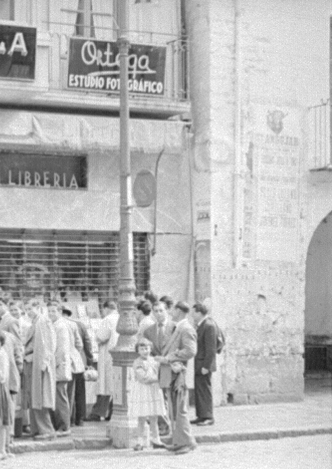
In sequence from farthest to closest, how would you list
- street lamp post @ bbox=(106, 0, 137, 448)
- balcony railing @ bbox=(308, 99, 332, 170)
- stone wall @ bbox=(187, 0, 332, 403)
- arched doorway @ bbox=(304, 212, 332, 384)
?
arched doorway @ bbox=(304, 212, 332, 384)
balcony railing @ bbox=(308, 99, 332, 170)
stone wall @ bbox=(187, 0, 332, 403)
street lamp post @ bbox=(106, 0, 137, 448)

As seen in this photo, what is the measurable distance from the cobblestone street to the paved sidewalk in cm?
30

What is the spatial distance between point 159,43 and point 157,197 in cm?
257

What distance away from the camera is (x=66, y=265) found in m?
22.4

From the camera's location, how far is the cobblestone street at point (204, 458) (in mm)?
16297

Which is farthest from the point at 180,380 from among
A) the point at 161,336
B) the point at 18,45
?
the point at 18,45

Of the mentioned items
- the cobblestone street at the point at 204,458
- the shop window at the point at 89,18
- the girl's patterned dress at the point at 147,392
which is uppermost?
the shop window at the point at 89,18

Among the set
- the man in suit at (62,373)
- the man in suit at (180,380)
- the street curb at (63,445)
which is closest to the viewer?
the man in suit at (180,380)

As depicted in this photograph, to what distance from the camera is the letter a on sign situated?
2064cm

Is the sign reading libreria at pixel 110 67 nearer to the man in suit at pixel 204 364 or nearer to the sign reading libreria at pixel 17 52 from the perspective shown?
the sign reading libreria at pixel 17 52

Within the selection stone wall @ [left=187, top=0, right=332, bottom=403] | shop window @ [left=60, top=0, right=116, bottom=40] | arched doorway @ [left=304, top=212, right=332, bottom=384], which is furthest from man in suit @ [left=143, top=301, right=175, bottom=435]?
arched doorway @ [left=304, top=212, right=332, bottom=384]

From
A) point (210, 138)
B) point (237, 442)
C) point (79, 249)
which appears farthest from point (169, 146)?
point (237, 442)

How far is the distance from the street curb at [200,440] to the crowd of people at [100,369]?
33 cm

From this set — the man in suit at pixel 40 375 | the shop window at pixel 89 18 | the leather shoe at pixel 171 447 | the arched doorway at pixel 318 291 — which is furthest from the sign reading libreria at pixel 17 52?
the arched doorway at pixel 318 291

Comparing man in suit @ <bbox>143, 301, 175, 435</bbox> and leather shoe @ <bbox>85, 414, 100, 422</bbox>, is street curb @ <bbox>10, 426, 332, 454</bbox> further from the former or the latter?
leather shoe @ <bbox>85, 414, 100, 422</bbox>
